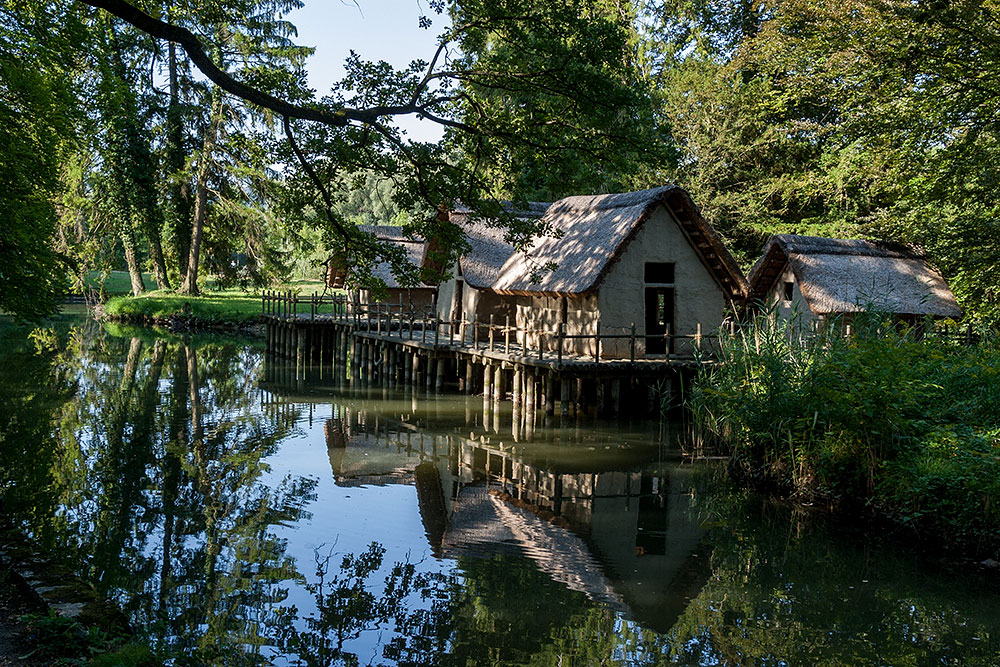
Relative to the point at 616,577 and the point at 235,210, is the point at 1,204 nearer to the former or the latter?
the point at 616,577

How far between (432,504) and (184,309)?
37.4 metres

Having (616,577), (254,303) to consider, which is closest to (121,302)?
(254,303)

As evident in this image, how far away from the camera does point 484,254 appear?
27203mm

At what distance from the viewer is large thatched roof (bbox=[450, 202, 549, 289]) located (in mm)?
26266

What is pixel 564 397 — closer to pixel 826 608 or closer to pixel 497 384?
pixel 497 384

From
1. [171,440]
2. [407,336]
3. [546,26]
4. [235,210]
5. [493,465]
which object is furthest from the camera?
[235,210]

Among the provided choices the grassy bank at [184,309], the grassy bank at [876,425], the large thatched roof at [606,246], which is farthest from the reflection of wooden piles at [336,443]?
the grassy bank at [184,309]

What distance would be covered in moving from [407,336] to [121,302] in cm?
2726

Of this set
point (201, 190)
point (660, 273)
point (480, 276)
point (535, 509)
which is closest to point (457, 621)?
point (535, 509)

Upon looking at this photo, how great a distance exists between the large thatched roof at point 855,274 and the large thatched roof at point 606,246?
8.90 ft

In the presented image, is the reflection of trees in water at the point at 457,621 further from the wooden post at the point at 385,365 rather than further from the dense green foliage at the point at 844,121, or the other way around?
the wooden post at the point at 385,365

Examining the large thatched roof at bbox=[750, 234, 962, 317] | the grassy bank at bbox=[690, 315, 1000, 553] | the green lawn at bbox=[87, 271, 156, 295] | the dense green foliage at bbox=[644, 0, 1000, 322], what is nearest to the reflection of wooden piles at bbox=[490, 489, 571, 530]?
the grassy bank at bbox=[690, 315, 1000, 553]

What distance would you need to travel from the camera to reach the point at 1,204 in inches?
533

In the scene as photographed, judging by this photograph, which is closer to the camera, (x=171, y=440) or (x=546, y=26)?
(x=546, y=26)
